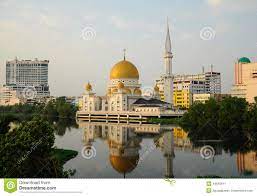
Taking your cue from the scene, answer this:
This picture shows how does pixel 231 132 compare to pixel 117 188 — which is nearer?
pixel 117 188

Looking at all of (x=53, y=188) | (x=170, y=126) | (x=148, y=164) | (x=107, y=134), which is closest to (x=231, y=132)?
(x=170, y=126)

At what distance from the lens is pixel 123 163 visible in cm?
322

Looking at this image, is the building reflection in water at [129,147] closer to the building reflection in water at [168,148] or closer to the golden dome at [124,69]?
the building reflection in water at [168,148]

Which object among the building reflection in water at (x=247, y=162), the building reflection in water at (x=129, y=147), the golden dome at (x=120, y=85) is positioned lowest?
the building reflection in water at (x=247, y=162)

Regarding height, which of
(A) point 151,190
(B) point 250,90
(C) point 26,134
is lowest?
(A) point 151,190

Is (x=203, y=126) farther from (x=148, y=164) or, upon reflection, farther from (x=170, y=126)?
(x=148, y=164)

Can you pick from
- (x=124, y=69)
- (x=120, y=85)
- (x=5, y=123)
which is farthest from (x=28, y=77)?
(x=120, y=85)

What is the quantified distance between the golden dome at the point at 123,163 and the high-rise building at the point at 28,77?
939 mm

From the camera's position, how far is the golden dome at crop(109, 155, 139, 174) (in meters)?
3.01

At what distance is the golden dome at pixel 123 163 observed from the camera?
3.01 meters

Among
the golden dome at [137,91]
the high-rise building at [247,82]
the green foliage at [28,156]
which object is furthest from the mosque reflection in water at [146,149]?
the golden dome at [137,91]

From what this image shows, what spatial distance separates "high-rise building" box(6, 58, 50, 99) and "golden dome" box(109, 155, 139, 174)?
0.94 m

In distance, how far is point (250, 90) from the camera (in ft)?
24.7

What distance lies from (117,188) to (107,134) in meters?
2.39
